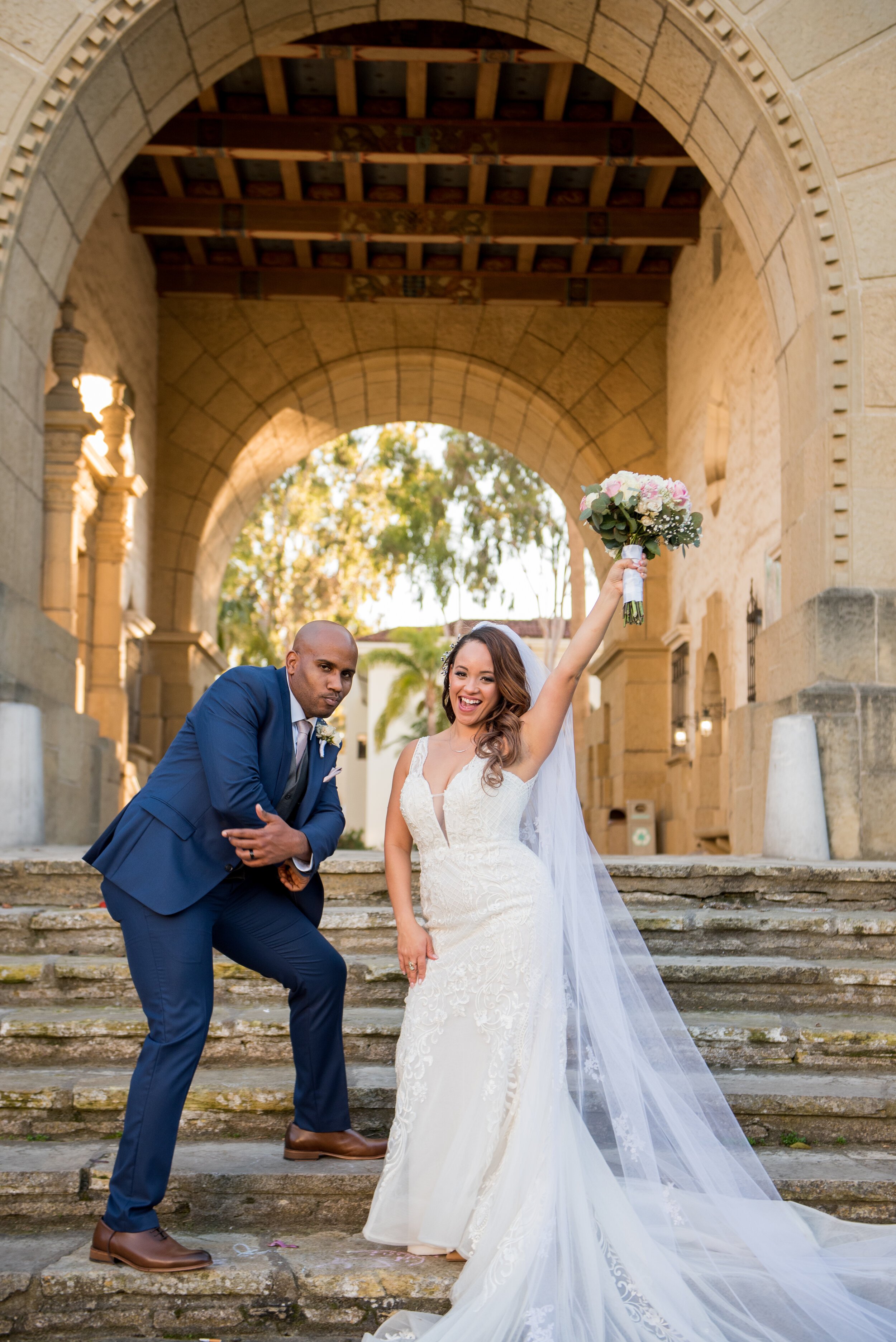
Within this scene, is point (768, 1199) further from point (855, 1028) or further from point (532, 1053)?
point (855, 1028)

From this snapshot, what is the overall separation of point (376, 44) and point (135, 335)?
5.13 m

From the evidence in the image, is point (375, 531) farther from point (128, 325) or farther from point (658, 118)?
point (658, 118)

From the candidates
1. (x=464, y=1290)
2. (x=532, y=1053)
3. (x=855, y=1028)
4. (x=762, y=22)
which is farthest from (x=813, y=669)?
(x=464, y=1290)

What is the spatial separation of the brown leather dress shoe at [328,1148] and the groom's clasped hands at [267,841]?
93cm

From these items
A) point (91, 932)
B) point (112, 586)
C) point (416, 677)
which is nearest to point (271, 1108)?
point (91, 932)

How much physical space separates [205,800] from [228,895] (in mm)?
323

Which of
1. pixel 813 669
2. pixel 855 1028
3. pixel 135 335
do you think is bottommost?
pixel 855 1028

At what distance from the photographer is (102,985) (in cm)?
509

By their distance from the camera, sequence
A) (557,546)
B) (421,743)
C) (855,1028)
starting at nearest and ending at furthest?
(421,743)
(855,1028)
(557,546)

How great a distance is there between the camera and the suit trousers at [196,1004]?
3295 mm

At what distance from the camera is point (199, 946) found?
3506 mm

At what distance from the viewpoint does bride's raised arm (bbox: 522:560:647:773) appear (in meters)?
3.74

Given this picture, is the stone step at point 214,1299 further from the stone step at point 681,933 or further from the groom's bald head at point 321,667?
the stone step at point 681,933

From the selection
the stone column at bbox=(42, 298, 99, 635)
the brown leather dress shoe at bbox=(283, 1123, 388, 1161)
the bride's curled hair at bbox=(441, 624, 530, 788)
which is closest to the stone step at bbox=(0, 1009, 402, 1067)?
the brown leather dress shoe at bbox=(283, 1123, 388, 1161)
